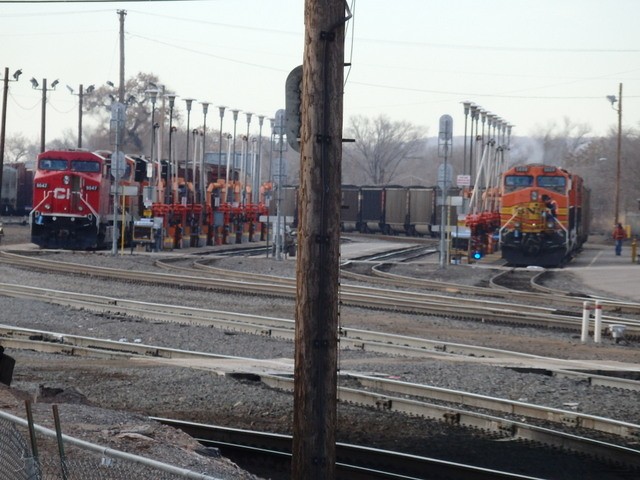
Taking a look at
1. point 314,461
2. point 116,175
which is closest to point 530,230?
point 116,175

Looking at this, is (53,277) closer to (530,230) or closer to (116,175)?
(116,175)

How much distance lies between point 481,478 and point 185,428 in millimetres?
3264

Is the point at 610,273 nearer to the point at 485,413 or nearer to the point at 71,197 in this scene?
the point at 71,197

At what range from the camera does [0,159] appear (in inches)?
2276

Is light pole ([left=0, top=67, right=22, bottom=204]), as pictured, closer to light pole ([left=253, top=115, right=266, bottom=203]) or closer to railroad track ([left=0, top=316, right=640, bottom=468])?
light pole ([left=253, top=115, right=266, bottom=203])

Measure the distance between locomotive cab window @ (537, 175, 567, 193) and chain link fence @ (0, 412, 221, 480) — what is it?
33640mm

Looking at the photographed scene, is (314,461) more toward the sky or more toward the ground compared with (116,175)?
more toward the ground

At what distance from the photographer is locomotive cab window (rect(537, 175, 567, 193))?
4081cm

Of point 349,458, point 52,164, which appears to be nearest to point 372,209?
point 52,164

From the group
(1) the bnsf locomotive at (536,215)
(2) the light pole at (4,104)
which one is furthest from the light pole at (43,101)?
(1) the bnsf locomotive at (536,215)

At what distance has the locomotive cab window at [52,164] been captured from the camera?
41.5 m

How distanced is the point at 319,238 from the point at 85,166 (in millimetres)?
34944

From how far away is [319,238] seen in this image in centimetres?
786

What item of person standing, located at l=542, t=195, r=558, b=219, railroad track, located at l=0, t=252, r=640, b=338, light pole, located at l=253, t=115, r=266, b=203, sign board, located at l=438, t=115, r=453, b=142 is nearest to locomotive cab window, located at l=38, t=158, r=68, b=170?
railroad track, located at l=0, t=252, r=640, b=338
